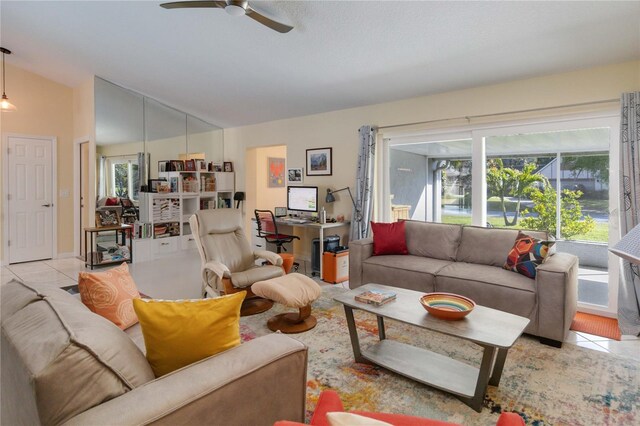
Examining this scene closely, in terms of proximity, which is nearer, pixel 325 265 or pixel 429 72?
pixel 429 72

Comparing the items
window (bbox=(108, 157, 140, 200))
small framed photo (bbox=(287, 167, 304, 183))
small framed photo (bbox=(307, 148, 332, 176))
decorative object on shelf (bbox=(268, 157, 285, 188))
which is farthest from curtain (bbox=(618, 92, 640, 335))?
window (bbox=(108, 157, 140, 200))

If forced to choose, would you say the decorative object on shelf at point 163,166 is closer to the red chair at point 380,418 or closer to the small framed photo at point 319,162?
the small framed photo at point 319,162

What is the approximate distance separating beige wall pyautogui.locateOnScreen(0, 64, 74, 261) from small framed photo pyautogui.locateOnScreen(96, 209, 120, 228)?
1057 mm

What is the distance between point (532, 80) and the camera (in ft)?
11.7

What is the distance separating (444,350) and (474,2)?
2519 mm

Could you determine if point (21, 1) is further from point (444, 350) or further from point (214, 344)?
point (444, 350)

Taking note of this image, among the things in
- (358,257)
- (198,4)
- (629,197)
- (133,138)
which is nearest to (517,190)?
(629,197)

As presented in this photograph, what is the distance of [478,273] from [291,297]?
169cm

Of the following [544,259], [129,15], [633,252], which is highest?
[129,15]

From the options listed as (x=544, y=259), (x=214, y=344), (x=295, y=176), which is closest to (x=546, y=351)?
(x=544, y=259)

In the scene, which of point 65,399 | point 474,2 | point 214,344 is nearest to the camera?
point 65,399

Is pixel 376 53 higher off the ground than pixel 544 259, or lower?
higher

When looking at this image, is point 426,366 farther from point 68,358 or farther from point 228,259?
point 228,259

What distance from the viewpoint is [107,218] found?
581cm
